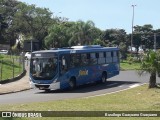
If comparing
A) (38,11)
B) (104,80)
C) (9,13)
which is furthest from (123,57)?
(104,80)

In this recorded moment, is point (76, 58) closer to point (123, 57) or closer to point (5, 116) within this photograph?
point (5, 116)

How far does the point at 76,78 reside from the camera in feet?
89.9

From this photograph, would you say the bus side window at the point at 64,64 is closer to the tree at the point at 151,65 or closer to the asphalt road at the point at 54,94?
the asphalt road at the point at 54,94

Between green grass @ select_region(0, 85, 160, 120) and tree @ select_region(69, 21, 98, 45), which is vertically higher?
tree @ select_region(69, 21, 98, 45)

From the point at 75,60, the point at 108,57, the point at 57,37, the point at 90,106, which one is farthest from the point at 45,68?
the point at 57,37

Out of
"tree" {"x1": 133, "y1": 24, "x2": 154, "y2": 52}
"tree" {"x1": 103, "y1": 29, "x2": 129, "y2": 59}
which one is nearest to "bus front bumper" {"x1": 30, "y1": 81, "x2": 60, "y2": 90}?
"tree" {"x1": 103, "y1": 29, "x2": 129, "y2": 59}

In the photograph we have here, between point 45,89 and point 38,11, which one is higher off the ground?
point 38,11

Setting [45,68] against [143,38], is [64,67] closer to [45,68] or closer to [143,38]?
[45,68]

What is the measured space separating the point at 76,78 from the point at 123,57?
60.4 meters

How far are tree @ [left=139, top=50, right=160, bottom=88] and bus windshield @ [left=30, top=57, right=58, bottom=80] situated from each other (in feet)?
17.3

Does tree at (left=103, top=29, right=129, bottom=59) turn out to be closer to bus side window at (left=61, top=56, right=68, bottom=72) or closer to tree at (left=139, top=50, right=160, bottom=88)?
bus side window at (left=61, top=56, right=68, bottom=72)

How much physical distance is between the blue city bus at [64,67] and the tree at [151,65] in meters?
4.41

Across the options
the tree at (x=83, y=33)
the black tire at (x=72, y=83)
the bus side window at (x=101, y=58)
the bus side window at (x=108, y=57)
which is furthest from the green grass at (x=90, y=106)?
the tree at (x=83, y=33)

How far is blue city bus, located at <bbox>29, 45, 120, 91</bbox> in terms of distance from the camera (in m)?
25.8
